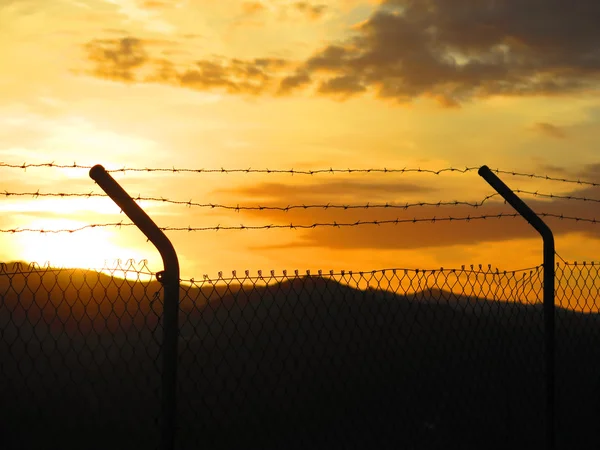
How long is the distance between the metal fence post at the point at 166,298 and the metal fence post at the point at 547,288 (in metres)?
2.60

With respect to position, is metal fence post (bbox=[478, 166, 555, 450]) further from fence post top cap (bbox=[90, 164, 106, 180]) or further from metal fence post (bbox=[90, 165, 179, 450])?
fence post top cap (bbox=[90, 164, 106, 180])

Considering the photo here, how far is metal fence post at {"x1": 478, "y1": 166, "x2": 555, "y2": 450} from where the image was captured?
579cm

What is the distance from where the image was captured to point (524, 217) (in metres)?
5.87

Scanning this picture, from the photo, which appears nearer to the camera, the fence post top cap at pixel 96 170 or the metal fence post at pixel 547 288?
the fence post top cap at pixel 96 170

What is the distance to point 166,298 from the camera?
165 inches

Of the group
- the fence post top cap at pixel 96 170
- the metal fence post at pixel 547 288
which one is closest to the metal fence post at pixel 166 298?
the fence post top cap at pixel 96 170

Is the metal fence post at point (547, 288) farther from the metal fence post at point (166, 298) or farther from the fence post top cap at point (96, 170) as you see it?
the fence post top cap at point (96, 170)

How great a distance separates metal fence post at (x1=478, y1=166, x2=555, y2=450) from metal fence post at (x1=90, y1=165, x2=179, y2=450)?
2603 millimetres

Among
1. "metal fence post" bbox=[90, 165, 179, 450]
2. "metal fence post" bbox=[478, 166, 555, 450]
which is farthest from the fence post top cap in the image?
"metal fence post" bbox=[478, 166, 555, 450]

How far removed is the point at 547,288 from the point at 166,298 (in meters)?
2.93

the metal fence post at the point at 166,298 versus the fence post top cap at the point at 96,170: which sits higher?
the fence post top cap at the point at 96,170

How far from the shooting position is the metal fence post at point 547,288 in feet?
19.0

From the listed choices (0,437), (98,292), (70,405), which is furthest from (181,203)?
(70,405)

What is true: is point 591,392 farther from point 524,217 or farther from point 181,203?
point 181,203
